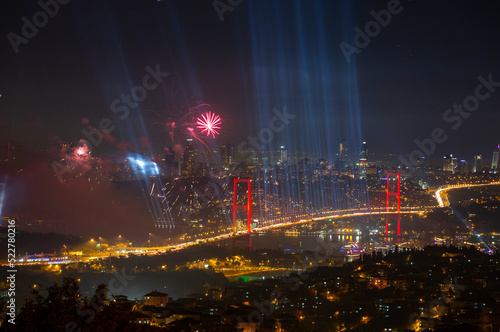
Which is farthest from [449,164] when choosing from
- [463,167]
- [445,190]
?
[445,190]

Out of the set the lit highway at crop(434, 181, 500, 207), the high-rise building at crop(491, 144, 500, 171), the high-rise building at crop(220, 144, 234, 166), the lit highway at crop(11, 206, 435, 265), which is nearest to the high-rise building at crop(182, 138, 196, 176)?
the high-rise building at crop(220, 144, 234, 166)

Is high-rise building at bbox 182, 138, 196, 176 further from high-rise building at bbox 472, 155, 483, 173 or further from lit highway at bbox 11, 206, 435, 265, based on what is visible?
high-rise building at bbox 472, 155, 483, 173

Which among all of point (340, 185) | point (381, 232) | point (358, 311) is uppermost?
point (340, 185)

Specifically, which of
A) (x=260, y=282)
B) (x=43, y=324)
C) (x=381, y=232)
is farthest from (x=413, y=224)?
(x=43, y=324)

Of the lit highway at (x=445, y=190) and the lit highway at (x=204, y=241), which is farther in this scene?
the lit highway at (x=445, y=190)

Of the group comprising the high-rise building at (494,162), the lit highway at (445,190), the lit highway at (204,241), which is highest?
the high-rise building at (494,162)

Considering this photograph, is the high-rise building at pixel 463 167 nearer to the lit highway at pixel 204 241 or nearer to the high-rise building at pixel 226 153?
the lit highway at pixel 204 241

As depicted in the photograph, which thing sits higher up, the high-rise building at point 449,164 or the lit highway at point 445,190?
the high-rise building at point 449,164

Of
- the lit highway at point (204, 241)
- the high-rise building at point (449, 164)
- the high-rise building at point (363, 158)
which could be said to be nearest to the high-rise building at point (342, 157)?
the high-rise building at point (363, 158)

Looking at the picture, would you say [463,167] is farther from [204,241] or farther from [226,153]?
[204,241]

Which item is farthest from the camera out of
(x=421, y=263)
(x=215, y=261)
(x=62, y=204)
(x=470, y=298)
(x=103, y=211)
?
(x=103, y=211)

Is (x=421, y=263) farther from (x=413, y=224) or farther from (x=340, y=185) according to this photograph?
(x=340, y=185)
